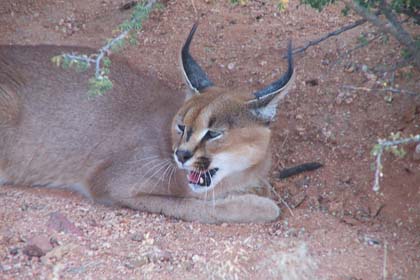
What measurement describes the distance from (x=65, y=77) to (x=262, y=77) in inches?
71.7

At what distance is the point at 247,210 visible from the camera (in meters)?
5.06

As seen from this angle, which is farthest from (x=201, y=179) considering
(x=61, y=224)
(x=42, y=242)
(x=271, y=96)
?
(x=42, y=242)

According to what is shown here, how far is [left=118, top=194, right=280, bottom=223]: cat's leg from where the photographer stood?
16.5 ft

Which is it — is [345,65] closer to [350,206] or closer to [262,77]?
[262,77]

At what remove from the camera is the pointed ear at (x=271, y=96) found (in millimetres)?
4750

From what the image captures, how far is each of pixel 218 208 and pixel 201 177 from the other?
296 mm

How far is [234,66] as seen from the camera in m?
6.59

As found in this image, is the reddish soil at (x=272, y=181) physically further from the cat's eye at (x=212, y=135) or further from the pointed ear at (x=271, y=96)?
the pointed ear at (x=271, y=96)

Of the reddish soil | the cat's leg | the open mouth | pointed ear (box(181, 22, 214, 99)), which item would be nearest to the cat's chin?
the open mouth

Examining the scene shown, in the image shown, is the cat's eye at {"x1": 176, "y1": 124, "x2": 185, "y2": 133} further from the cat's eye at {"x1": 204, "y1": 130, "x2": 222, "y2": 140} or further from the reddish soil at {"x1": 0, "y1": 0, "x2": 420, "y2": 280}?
the reddish soil at {"x1": 0, "y1": 0, "x2": 420, "y2": 280}

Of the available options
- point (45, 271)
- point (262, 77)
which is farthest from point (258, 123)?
point (45, 271)

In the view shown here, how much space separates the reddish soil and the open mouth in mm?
301

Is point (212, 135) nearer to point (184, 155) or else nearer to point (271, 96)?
point (184, 155)

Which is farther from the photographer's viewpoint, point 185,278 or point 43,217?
point 43,217
